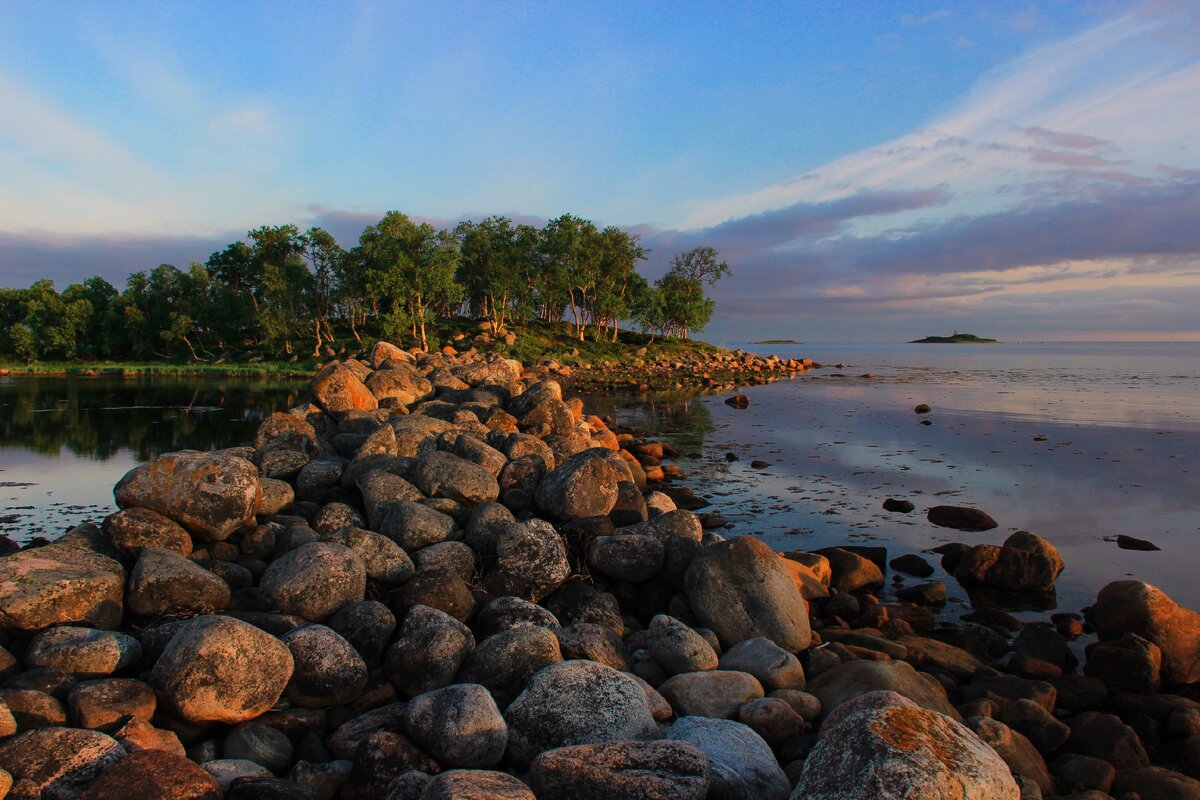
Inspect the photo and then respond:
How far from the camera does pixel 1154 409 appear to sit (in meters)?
38.0

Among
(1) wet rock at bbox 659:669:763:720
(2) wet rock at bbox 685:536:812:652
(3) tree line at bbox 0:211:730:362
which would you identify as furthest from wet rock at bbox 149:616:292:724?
(3) tree line at bbox 0:211:730:362

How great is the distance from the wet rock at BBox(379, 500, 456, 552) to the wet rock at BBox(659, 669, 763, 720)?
478cm

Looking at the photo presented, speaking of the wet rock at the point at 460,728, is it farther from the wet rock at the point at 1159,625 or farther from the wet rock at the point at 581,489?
the wet rock at the point at 1159,625

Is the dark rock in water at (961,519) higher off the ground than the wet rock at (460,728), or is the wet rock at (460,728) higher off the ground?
the wet rock at (460,728)

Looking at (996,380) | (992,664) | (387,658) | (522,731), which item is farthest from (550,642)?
(996,380)

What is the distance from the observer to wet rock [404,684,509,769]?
19.9ft

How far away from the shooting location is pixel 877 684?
24.9ft

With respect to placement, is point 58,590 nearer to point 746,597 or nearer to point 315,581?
point 315,581

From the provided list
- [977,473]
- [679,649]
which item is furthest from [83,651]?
[977,473]

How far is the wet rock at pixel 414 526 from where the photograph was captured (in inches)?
430

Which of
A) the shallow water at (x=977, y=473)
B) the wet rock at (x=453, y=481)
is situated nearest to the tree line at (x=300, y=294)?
the shallow water at (x=977, y=473)

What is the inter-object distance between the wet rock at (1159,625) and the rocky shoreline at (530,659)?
0.04 metres

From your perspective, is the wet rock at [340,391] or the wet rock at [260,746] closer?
the wet rock at [260,746]

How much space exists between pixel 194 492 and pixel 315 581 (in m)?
2.97
